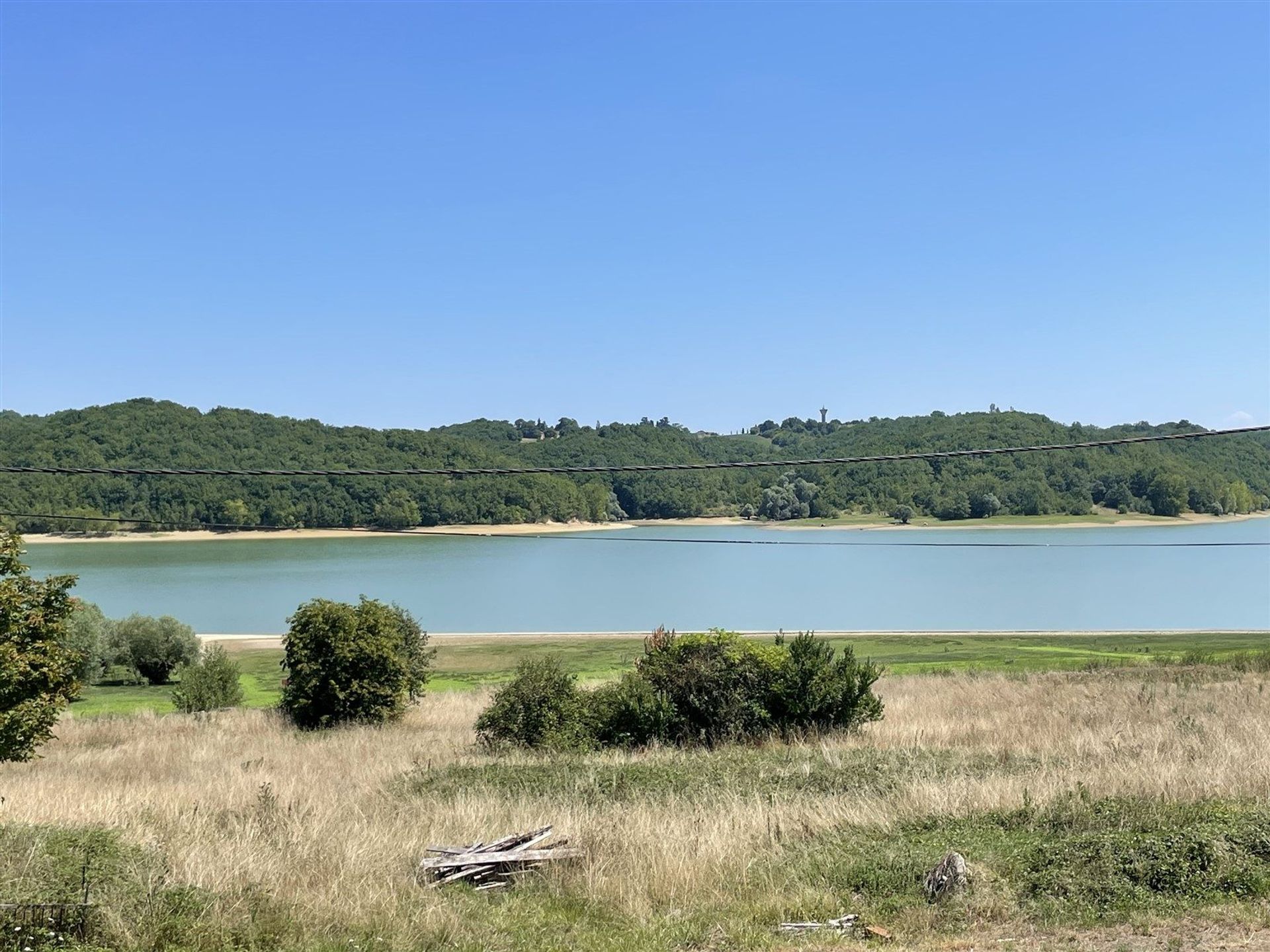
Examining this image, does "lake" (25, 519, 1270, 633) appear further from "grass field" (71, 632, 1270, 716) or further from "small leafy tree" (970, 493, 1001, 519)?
"small leafy tree" (970, 493, 1001, 519)

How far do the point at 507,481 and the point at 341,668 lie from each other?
355 feet

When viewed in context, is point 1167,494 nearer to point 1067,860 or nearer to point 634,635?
point 634,635

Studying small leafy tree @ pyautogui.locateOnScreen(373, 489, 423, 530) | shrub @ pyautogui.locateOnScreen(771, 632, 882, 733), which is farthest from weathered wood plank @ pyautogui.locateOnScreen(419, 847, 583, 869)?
small leafy tree @ pyautogui.locateOnScreen(373, 489, 423, 530)

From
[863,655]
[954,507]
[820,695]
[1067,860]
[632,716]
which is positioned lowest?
[863,655]

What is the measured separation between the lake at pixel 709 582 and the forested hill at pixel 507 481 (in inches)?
204

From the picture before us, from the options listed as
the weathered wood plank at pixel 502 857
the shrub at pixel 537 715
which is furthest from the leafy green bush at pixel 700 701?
the weathered wood plank at pixel 502 857

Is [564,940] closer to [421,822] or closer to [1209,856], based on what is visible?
[421,822]

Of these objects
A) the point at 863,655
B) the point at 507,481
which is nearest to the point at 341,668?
the point at 863,655

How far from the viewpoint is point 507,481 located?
130 metres

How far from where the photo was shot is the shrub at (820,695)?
16.7 meters

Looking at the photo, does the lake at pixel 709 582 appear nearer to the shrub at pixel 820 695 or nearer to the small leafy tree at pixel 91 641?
the shrub at pixel 820 695

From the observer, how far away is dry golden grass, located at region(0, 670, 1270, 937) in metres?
7.31

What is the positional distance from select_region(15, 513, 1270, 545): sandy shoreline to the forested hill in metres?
1.66

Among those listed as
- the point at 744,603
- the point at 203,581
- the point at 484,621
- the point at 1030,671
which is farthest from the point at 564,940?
the point at 203,581
